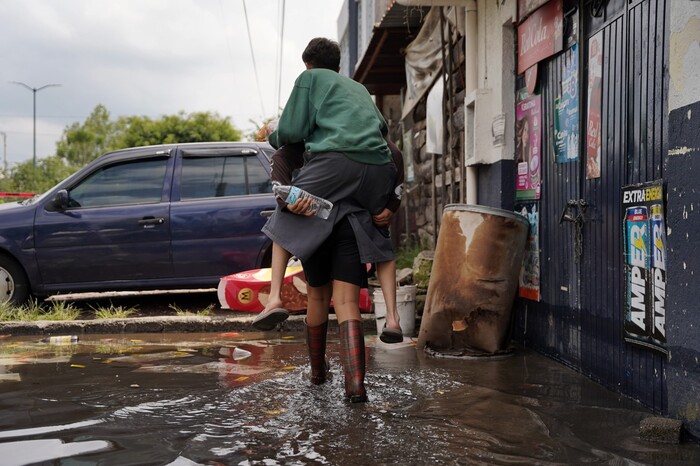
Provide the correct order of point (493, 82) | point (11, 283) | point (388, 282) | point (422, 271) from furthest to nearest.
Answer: point (11, 283), point (422, 271), point (493, 82), point (388, 282)

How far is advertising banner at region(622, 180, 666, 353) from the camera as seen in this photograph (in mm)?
3779

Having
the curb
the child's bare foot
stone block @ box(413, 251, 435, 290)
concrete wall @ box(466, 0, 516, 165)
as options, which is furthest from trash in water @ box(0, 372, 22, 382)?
concrete wall @ box(466, 0, 516, 165)

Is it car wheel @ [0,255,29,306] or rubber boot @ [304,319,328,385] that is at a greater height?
car wheel @ [0,255,29,306]

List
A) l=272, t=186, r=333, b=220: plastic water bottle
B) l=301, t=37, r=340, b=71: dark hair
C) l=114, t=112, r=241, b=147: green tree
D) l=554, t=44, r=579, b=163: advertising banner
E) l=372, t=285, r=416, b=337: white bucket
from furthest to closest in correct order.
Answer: l=114, t=112, r=241, b=147: green tree → l=372, t=285, r=416, b=337: white bucket → l=554, t=44, r=579, b=163: advertising banner → l=301, t=37, r=340, b=71: dark hair → l=272, t=186, r=333, b=220: plastic water bottle

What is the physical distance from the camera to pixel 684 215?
3482mm

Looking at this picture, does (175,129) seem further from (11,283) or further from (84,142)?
(11,283)

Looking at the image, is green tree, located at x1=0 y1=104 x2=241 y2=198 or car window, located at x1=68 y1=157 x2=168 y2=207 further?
green tree, located at x1=0 y1=104 x2=241 y2=198

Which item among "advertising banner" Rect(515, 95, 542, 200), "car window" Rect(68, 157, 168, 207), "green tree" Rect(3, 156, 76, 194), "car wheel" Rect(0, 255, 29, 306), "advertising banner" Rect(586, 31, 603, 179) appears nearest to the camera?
"advertising banner" Rect(586, 31, 603, 179)

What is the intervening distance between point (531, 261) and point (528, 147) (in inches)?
34.5

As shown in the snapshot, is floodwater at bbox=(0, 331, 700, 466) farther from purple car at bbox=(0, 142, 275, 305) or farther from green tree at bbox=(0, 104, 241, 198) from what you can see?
green tree at bbox=(0, 104, 241, 198)

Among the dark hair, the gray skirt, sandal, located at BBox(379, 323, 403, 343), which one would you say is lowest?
sandal, located at BBox(379, 323, 403, 343)

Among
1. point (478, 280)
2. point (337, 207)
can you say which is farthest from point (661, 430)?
point (478, 280)

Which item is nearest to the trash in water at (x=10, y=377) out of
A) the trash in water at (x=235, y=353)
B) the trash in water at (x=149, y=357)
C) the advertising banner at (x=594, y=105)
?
the trash in water at (x=149, y=357)

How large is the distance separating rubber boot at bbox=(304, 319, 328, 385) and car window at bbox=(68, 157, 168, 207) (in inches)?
165
